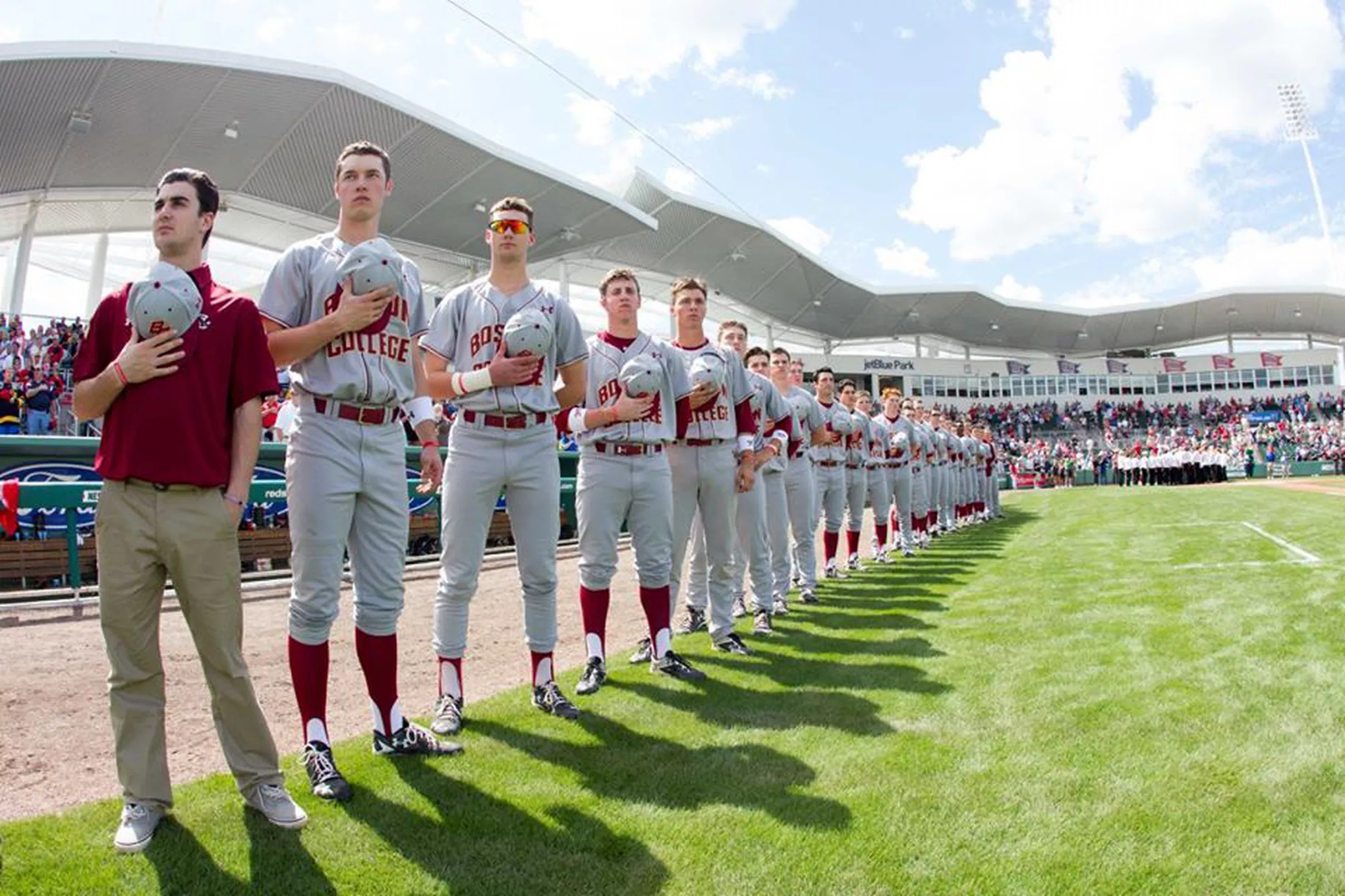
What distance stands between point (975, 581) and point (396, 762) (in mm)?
6352

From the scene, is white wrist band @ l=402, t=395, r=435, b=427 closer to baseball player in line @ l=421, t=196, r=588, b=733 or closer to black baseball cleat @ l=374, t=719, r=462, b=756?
baseball player in line @ l=421, t=196, r=588, b=733

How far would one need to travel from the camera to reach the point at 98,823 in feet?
9.05

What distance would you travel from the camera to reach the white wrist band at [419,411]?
11.8 feet

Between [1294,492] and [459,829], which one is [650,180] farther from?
[459,829]

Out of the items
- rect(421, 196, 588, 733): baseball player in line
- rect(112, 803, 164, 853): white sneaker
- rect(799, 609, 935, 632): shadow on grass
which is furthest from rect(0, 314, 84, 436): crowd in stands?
rect(112, 803, 164, 853): white sneaker

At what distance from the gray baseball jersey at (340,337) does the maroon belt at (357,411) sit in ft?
0.08

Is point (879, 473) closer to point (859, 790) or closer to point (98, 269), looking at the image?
point (859, 790)

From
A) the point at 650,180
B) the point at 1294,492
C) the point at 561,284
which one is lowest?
the point at 1294,492

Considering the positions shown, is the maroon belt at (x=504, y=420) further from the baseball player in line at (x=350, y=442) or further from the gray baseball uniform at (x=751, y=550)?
the gray baseball uniform at (x=751, y=550)

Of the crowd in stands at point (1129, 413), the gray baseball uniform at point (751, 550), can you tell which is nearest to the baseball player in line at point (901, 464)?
the gray baseball uniform at point (751, 550)

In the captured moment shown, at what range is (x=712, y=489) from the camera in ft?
18.3

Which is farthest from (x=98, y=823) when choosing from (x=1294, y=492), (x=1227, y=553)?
(x=1294, y=492)

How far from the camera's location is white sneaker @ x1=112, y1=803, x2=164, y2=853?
8.29ft

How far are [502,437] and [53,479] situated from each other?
6.62 m
